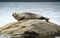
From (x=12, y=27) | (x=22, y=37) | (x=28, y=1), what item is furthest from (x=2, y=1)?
(x=22, y=37)

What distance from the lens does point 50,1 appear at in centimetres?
966

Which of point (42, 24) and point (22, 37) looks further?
point (42, 24)

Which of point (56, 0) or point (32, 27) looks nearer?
point (32, 27)

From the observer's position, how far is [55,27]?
2.78 meters

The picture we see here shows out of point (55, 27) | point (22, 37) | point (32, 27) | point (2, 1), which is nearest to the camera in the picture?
point (22, 37)

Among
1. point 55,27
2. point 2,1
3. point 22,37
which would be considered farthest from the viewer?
A: point 2,1

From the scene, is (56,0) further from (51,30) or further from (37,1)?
(51,30)

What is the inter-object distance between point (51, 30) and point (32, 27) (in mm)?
252

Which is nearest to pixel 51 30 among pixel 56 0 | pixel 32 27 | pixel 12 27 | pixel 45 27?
pixel 45 27

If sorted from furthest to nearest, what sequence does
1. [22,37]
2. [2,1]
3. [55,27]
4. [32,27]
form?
1. [2,1]
2. [55,27]
3. [32,27]
4. [22,37]

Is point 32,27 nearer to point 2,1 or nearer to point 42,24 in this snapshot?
point 42,24

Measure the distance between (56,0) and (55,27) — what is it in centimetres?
694

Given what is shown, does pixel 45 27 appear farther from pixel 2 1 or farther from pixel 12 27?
pixel 2 1

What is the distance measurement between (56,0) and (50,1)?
0.95ft
